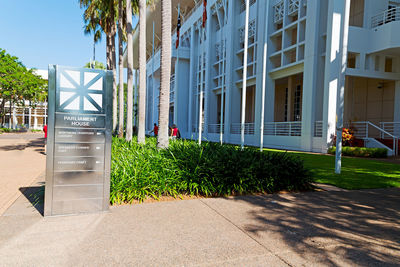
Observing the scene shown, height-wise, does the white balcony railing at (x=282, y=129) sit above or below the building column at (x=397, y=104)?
below

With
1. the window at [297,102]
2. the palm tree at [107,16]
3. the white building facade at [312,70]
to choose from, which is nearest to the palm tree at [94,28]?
the palm tree at [107,16]

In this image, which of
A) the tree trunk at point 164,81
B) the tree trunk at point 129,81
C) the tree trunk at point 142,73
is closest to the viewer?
the tree trunk at point 164,81

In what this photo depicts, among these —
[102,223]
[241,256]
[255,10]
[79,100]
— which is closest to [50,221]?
[102,223]

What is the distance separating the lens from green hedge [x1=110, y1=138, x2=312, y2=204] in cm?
548

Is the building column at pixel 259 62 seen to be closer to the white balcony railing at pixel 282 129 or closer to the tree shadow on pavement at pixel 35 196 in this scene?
the white balcony railing at pixel 282 129

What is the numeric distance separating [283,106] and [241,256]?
83.4 ft

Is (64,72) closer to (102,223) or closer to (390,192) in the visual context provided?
(102,223)

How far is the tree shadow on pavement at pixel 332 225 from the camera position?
124 inches

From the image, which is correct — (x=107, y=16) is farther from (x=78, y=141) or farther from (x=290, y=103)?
(x=78, y=141)

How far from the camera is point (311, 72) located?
1670 cm

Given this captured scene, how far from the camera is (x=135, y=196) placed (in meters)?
5.31

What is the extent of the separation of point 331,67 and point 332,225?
13.5 meters

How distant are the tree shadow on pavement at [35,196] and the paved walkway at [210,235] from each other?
0.17ft

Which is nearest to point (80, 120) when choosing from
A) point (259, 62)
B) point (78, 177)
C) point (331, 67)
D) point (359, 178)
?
point (78, 177)
